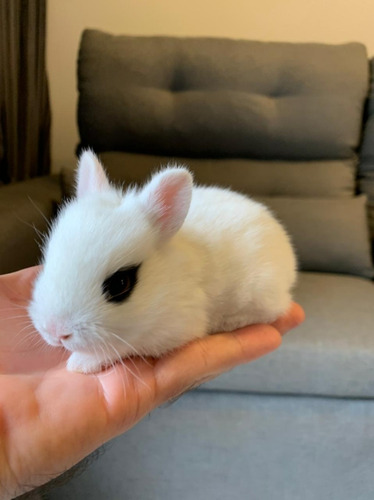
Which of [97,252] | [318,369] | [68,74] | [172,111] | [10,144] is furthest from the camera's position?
[68,74]

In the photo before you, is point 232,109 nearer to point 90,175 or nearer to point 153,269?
point 90,175

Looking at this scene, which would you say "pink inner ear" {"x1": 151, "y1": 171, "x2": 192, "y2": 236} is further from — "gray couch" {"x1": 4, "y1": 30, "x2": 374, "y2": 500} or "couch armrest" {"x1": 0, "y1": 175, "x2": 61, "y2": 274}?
"gray couch" {"x1": 4, "y1": 30, "x2": 374, "y2": 500}

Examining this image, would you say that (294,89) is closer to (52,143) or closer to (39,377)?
(52,143)

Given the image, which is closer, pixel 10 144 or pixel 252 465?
pixel 252 465

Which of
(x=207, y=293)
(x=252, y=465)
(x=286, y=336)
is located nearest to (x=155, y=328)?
(x=207, y=293)

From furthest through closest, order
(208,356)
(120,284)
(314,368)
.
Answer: (314,368)
(208,356)
(120,284)

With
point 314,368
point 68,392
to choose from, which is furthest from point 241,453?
point 68,392
